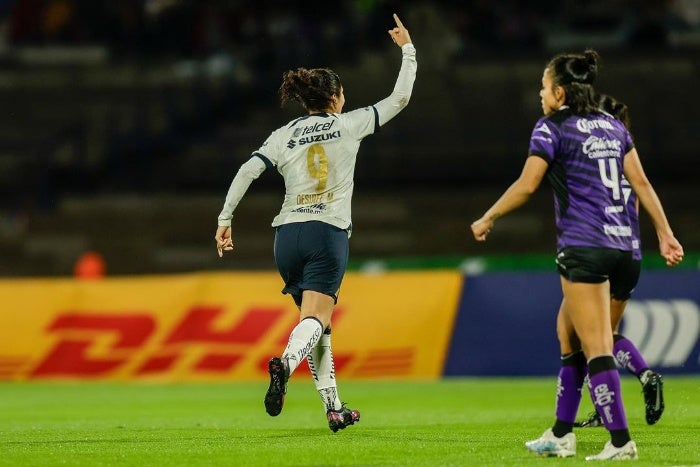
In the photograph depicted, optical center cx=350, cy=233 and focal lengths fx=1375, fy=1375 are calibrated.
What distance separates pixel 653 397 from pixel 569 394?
1.33 meters

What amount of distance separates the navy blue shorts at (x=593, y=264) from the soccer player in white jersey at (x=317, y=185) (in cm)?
215

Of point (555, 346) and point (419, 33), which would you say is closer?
point (555, 346)

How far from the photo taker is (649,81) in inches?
1017

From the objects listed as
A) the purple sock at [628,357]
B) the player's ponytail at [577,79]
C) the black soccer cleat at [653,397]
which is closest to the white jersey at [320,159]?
the player's ponytail at [577,79]

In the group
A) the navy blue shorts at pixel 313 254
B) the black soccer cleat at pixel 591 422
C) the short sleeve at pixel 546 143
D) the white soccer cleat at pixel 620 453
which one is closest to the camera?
the white soccer cleat at pixel 620 453

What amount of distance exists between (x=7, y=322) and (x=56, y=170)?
853 cm

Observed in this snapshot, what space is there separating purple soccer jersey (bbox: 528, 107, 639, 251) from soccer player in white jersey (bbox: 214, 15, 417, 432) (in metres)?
1.93

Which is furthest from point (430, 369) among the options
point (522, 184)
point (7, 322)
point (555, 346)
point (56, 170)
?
point (56, 170)

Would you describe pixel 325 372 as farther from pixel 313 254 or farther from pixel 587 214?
pixel 587 214

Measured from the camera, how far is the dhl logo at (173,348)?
1739 centimetres

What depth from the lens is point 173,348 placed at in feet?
58.4

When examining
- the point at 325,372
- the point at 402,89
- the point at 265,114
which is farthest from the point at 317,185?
the point at 265,114

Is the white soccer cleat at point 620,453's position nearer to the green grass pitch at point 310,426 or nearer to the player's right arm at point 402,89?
the green grass pitch at point 310,426

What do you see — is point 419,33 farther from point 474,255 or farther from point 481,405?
point 481,405
